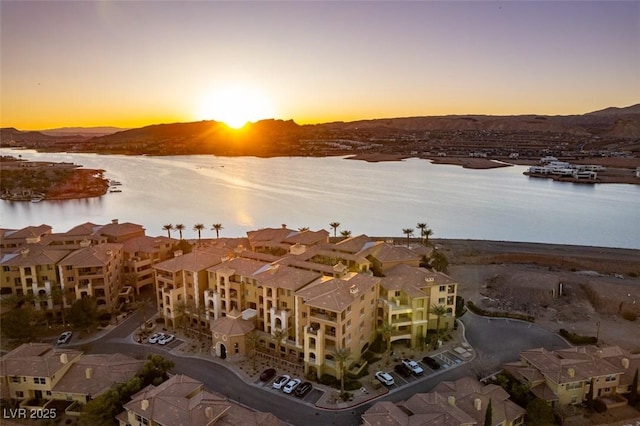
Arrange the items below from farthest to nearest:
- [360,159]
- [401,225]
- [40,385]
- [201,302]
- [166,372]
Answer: [360,159]
[401,225]
[201,302]
[166,372]
[40,385]

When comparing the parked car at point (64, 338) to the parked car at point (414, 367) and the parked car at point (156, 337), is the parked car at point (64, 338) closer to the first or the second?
the parked car at point (156, 337)

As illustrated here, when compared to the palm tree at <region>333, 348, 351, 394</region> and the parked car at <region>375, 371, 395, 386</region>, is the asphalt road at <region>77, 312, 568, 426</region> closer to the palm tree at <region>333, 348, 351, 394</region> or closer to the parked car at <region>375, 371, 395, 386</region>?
the parked car at <region>375, 371, 395, 386</region>

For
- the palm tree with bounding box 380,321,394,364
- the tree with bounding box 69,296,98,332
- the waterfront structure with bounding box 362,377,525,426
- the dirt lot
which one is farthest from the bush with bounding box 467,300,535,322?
the tree with bounding box 69,296,98,332

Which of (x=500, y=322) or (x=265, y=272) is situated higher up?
(x=265, y=272)

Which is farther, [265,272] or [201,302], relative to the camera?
[201,302]

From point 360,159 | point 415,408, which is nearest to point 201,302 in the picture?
point 415,408

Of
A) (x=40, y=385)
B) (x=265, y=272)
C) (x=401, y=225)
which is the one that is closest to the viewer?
(x=40, y=385)

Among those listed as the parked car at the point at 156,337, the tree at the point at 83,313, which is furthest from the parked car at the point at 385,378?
the tree at the point at 83,313

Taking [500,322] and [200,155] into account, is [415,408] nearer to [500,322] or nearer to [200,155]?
[500,322]
